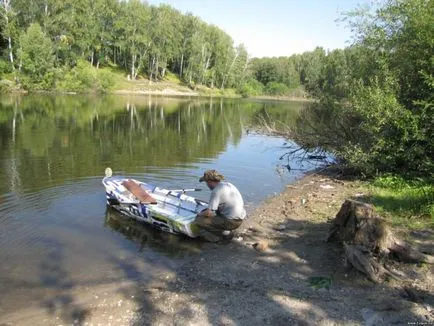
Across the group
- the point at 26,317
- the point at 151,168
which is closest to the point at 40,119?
the point at 151,168

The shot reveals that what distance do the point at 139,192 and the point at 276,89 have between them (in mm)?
120617

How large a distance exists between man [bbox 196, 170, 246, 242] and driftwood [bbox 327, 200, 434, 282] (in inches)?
111

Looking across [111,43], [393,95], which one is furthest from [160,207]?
[111,43]

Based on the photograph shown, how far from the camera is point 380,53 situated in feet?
55.8

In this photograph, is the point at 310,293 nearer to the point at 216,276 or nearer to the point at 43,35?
the point at 216,276

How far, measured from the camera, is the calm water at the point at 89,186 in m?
8.90

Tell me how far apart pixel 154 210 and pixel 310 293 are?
5.29m

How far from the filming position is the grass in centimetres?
1045

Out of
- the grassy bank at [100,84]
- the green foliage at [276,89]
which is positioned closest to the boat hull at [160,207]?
the grassy bank at [100,84]

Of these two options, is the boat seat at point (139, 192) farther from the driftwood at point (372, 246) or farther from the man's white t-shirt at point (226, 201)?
the driftwood at point (372, 246)

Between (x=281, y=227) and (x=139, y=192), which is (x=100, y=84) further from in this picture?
(x=281, y=227)

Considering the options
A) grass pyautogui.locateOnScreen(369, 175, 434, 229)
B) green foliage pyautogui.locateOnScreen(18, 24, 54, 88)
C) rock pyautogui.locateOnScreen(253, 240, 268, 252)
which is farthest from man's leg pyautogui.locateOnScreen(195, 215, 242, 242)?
green foliage pyautogui.locateOnScreen(18, 24, 54, 88)

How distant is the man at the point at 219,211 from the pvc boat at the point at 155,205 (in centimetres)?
31

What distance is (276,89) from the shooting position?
129375 millimetres
